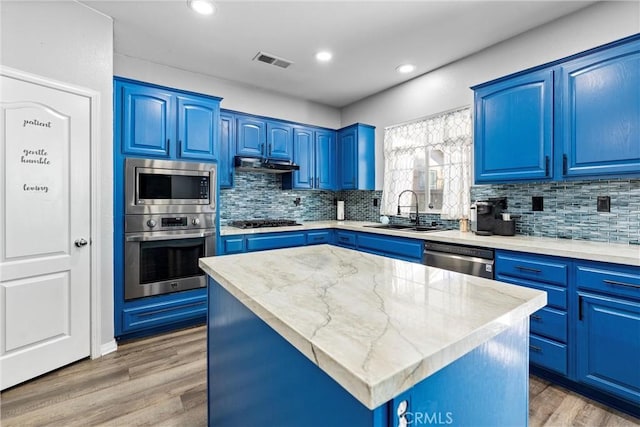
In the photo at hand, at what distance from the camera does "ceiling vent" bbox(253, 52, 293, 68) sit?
10.3 feet

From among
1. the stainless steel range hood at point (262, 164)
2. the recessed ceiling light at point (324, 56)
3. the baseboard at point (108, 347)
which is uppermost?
the recessed ceiling light at point (324, 56)

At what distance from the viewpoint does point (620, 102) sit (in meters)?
1.97

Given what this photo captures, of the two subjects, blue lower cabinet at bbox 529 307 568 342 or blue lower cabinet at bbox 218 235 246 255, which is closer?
blue lower cabinet at bbox 529 307 568 342

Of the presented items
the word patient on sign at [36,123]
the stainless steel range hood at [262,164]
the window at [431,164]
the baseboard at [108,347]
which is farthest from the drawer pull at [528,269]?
the word patient on sign at [36,123]

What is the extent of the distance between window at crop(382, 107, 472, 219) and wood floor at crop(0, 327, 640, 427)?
5.90 ft

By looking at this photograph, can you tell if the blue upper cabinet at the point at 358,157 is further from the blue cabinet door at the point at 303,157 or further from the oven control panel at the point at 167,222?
the oven control panel at the point at 167,222

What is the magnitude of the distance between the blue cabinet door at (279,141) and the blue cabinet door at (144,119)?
125 centimetres

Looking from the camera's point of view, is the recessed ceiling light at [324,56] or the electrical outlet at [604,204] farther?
the recessed ceiling light at [324,56]

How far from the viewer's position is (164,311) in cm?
281

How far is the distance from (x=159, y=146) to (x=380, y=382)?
2974mm

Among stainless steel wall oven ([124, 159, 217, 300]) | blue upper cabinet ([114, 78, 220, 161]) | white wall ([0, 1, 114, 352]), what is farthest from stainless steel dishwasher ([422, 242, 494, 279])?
white wall ([0, 1, 114, 352])

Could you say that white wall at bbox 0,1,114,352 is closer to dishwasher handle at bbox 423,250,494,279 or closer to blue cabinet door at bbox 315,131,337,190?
blue cabinet door at bbox 315,131,337,190

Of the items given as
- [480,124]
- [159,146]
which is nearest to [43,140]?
[159,146]
